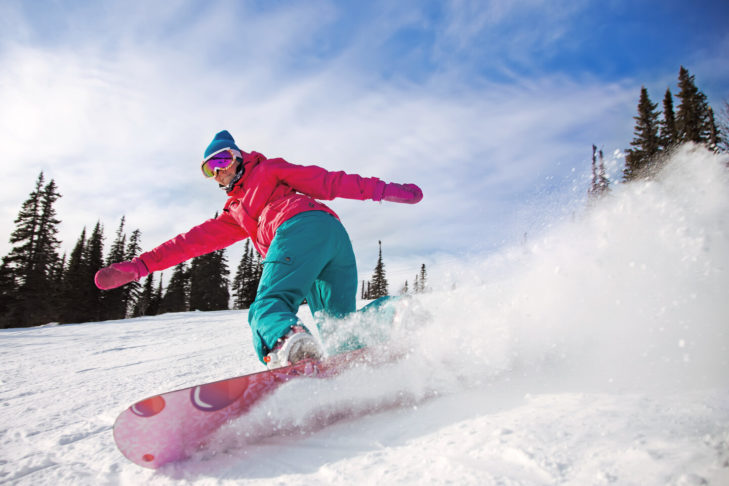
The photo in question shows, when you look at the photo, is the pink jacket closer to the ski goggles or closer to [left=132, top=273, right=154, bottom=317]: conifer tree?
the ski goggles

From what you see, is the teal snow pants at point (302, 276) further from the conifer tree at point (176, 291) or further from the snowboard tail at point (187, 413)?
the conifer tree at point (176, 291)

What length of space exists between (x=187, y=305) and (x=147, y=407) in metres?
48.8

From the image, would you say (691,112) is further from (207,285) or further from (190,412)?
(207,285)

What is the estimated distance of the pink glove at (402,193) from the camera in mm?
2891

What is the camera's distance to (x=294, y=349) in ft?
5.64

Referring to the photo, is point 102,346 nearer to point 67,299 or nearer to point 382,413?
point 382,413

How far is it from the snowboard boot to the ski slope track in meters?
0.13

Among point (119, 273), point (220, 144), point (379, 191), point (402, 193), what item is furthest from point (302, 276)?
point (119, 273)

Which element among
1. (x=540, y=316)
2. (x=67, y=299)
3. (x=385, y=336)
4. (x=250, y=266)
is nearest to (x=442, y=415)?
(x=385, y=336)

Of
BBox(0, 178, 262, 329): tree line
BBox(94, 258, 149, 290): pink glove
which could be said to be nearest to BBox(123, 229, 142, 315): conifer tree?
BBox(0, 178, 262, 329): tree line

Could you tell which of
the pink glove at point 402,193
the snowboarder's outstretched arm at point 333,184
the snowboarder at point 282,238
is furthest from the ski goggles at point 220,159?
the pink glove at point 402,193

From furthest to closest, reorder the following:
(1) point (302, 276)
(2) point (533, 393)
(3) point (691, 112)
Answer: (3) point (691, 112) < (1) point (302, 276) < (2) point (533, 393)

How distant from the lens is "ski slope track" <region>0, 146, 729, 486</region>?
43.3 inches

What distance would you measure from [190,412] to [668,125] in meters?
34.4
